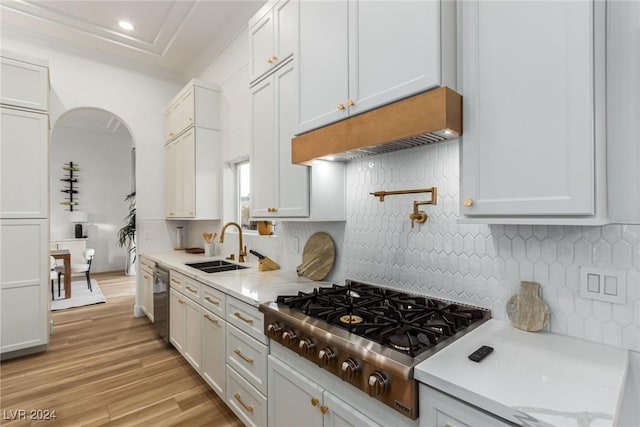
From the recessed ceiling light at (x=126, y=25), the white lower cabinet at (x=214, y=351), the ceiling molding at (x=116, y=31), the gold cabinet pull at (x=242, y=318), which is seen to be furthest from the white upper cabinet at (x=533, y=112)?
the recessed ceiling light at (x=126, y=25)

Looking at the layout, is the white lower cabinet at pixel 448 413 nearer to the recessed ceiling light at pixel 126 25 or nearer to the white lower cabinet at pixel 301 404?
the white lower cabinet at pixel 301 404

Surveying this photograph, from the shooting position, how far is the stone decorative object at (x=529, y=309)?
126cm

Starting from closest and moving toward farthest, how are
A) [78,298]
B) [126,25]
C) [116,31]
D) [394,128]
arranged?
[394,128] < [126,25] < [116,31] < [78,298]

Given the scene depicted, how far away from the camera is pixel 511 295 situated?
1.36 meters

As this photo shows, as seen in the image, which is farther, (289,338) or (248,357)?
(248,357)

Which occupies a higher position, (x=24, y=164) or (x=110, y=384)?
(x=24, y=164)

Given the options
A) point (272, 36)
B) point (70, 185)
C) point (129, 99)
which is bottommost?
point (70, 185)

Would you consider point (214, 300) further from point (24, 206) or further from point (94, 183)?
point (94, 183)

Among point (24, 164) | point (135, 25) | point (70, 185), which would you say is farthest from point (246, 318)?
point (70, 185)

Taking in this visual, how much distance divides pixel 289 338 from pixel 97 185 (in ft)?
25.6

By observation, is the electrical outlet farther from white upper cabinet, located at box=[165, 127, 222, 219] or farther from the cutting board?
white upper cabinet, located at box=[165, 127, 222, 219]

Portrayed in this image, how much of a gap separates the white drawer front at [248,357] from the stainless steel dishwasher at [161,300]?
140 cm

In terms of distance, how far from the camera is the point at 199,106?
12.1ft

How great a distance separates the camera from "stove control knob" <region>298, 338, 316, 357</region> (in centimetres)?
Result: 132
